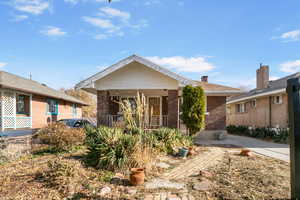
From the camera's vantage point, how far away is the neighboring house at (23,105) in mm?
12941

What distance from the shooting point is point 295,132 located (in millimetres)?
2955

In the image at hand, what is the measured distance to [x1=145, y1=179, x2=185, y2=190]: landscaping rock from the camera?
13.4ft

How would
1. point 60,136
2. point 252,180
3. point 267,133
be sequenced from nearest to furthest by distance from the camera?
1. point 252,180
2. point 60,136
3. point 267,133

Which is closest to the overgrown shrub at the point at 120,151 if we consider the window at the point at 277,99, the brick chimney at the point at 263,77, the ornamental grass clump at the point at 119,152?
the ornamental grass clump at the point at 119,152

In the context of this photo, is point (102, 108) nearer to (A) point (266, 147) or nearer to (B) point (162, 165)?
(B) point (162, 165)

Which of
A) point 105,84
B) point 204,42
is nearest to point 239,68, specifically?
point 204,42

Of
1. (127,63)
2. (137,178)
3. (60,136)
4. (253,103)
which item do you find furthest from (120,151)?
(253,103)

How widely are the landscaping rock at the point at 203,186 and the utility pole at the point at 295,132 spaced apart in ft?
5.18

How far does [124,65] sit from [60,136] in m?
4.92

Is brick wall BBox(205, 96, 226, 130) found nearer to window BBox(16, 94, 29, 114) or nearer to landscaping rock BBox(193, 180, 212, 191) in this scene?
landscaping rock BBox(193, 180, 212, 191)

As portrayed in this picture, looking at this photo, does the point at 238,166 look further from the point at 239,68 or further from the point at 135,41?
the point at 239,68

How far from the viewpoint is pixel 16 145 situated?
8.36 meters

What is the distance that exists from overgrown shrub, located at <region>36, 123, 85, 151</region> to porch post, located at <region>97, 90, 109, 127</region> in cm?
288

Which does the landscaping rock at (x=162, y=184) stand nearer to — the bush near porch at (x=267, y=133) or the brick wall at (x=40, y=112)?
the bush near porch at (x=267, y=133)
